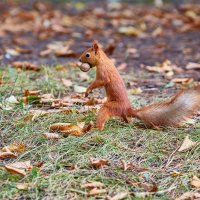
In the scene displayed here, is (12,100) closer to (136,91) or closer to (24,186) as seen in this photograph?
(136,91)

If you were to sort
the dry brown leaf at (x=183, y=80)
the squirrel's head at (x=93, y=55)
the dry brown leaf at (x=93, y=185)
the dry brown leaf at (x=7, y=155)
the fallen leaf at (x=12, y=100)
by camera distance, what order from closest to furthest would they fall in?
the dry brown leaf at (x=93, y=185)
the dry brown leaf at (x=7, y=155)
the squirrel's head at (x=93, y=55)
the fallen leaf at (x=12, y=100)
the dry brown leaf at (x=183, y=80)

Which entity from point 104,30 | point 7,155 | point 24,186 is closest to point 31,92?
point 7,155

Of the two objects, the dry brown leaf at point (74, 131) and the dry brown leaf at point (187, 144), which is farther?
the dry brown leaf at point (74, 131)

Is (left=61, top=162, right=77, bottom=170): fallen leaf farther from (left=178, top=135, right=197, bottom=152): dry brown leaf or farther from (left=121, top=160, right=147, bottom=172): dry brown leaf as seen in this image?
(left=178, top=135, right=197, bottom=152): dry brown leaf

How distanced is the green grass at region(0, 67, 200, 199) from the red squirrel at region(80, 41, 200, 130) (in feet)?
0.26

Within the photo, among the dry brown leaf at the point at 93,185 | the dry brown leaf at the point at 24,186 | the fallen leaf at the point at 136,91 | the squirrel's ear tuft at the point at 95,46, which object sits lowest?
the dry brown leaf at the point at 93,185

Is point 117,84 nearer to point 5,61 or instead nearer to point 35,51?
point 5,61

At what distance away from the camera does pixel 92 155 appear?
3.54m

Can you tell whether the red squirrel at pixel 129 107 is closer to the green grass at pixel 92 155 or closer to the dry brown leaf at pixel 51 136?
the green grass at pixel 92 155

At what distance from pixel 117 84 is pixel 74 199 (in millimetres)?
1154

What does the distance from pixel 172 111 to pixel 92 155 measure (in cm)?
66

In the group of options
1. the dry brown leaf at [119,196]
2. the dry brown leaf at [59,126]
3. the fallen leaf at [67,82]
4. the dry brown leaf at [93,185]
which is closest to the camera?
the dry brown leaf at [119,196]

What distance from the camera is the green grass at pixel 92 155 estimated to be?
3158mm

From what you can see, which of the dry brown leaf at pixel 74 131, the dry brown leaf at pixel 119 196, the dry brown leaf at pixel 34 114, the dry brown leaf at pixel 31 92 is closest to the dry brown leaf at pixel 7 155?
the dry brown leaf at pixel 74 131
